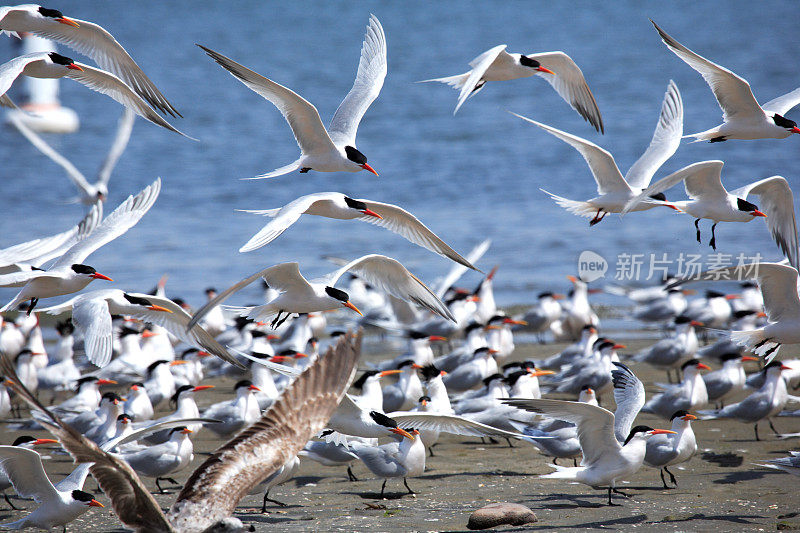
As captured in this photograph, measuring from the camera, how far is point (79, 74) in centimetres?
592

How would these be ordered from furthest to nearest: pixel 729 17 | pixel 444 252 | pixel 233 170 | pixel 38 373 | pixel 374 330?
1. pixel 729 17
2. pixel 233 170
3. pixel 374 330
4. pixel 38 373
5. pixel 444 252

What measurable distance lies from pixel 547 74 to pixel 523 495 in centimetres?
316

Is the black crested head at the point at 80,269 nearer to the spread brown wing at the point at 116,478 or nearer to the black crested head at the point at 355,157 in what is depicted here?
the black crested head at the point at 355,157

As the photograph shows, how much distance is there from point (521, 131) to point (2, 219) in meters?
14.5

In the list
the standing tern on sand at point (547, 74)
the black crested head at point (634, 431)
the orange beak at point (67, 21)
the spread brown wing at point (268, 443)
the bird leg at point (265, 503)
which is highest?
the standing tern on sand at point (547, 74)

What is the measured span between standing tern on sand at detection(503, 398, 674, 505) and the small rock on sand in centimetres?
44

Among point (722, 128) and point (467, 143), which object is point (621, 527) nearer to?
point (722, 128)

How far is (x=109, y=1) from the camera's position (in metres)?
63.1

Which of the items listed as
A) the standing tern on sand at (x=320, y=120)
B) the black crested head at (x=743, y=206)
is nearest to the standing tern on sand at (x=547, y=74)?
the standing tern on sand at (x=320, y=120)

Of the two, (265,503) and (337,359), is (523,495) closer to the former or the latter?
(265,503)

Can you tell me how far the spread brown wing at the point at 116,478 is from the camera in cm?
348

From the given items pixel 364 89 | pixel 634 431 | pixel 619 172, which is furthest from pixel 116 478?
pixel 619 172

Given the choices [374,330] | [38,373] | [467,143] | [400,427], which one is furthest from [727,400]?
[467,143]

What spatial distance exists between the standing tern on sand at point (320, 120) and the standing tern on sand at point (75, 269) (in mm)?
844
